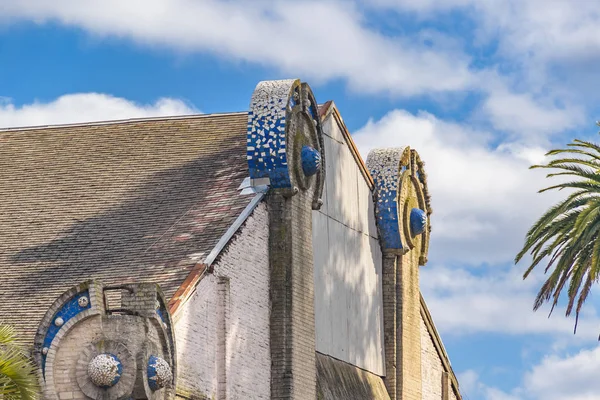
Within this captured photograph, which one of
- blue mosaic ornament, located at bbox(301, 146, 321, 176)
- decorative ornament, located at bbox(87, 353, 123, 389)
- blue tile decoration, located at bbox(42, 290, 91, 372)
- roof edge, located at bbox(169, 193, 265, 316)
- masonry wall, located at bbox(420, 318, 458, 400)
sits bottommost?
decorative ornament, located at bbox(87, 353, 123, 389)

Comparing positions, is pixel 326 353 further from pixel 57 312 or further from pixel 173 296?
pixel 57 312

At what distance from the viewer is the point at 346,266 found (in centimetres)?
3441

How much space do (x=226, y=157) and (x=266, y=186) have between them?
2.39 m

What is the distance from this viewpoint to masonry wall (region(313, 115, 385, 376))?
3281 centimetres

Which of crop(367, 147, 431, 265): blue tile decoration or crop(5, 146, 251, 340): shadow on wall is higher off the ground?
crop(367, 147, 431, 265): blue tile decoration

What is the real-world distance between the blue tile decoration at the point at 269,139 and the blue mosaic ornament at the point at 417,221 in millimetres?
8348

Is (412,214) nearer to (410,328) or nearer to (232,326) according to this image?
(410,328)

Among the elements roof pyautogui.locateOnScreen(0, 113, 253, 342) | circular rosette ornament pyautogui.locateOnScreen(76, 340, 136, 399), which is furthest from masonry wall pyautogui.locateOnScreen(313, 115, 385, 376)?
circular rosette ornament pyautogui.locateOnScreen(76, 340, 136, 399)

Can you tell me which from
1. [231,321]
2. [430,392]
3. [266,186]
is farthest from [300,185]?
[430,392]

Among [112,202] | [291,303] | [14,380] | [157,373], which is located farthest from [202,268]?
[14,380]

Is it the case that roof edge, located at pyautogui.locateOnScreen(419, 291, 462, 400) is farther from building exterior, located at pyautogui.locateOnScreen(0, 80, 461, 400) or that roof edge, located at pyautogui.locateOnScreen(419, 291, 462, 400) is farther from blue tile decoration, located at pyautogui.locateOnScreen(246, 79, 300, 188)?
blue tile decoration, located at pyautogui.locateOnScreen(246, 79, 300, 188)

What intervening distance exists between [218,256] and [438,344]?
15.4 meters

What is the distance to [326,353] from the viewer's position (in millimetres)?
32625

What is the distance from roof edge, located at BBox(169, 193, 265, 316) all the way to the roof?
6.3 inches
